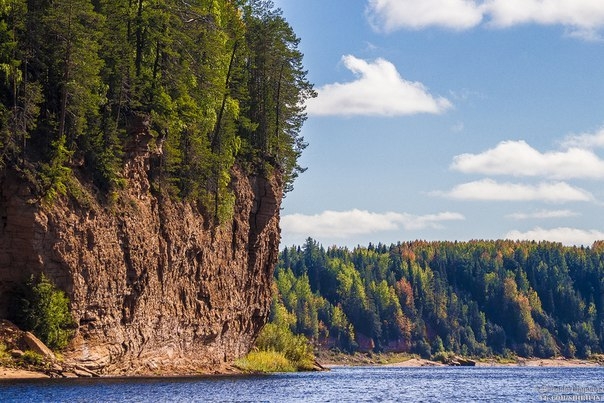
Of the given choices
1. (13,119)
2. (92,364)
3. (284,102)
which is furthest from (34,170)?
(284,102)

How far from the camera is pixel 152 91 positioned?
7975 centimetres

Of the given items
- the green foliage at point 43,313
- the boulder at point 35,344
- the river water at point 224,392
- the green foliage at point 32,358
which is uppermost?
the green foliage at point 43,313

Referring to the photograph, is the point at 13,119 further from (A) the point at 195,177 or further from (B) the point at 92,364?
(A) the point at 195,177

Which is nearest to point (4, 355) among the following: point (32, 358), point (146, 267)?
point (32, 358)

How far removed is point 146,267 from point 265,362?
94.9 ft

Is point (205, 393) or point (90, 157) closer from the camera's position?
point (205, 393)

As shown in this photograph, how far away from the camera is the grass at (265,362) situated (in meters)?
97.6

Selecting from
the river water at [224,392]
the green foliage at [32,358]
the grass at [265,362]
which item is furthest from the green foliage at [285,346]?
the green foliage at [32,358]

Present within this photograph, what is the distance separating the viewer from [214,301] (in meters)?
90.5

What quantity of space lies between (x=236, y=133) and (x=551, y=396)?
43.9 m

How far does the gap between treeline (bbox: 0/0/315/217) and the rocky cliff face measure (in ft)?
7.18

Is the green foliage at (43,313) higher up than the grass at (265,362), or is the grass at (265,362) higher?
the green foliage at (43,313)

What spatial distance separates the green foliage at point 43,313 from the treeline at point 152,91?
20.6 ft

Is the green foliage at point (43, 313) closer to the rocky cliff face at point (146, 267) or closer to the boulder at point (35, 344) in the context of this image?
the rocky cliff face at point (146, 267)
